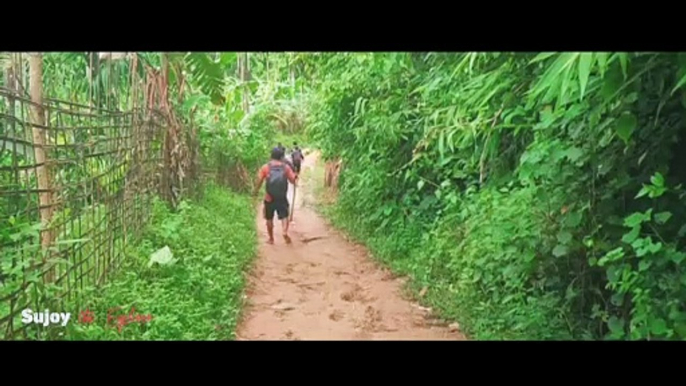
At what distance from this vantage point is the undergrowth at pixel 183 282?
5.65 ft

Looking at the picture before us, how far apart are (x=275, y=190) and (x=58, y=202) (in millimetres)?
791

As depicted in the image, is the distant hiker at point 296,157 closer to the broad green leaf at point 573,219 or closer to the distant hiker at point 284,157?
the distant hiker at point 284,157

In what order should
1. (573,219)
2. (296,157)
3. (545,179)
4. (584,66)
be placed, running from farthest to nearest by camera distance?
(296,157), (545,179), (573,219), (584,66)

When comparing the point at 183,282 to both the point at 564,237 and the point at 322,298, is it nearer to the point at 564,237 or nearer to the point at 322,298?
the point at 322,298

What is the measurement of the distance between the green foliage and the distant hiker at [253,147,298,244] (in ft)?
1.02

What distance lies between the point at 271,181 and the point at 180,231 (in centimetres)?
39

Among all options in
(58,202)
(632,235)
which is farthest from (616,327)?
(58,202)

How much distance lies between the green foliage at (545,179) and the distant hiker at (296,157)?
0.16 m

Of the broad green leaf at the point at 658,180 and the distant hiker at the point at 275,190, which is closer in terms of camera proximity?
the broad green leaf at the point at 658,180

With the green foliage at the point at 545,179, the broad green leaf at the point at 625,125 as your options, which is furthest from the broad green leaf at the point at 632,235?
the broad green leaf at the point at 625,125

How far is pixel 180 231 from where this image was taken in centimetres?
225

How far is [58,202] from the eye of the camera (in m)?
1.74

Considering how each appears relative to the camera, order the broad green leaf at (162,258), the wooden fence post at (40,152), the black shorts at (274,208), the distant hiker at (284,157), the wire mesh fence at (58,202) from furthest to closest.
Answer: the distant hiker at (284,157), the black shorts at (274,208), the broad green leaf at (162,258), the wooden fence post at (40,152), the wire mesh fence at (58,202)
